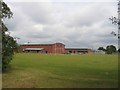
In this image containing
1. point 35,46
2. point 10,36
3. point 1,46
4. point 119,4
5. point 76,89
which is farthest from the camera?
point 35,46

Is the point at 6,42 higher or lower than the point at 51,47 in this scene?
lower

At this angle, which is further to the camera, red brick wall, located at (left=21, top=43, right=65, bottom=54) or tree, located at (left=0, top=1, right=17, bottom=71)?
red brick wall, located at (left=21, top=43, right=65, bottom=54)

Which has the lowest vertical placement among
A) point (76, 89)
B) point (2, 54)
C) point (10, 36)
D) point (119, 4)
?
point (76, 89)

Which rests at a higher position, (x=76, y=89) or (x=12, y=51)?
(x=12, y=51)

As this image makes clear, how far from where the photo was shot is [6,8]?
66.4 feet

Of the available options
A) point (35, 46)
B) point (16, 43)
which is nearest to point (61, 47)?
point (35, 46)

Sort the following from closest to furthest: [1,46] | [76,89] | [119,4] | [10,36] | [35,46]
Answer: [76,89] → [119,4] → [1,46] → [10,36] → [35,46]

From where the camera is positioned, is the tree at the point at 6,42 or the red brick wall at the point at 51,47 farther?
the red brick wall at the point at 51,47

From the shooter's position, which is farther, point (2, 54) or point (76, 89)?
point (2, 54)

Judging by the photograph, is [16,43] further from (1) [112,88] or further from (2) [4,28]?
(1) [112,88]

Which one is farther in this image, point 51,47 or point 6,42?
point 51,47

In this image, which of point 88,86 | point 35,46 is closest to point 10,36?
point 88,86

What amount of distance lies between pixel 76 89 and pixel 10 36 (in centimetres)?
845

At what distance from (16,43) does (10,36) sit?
2.60 feet
